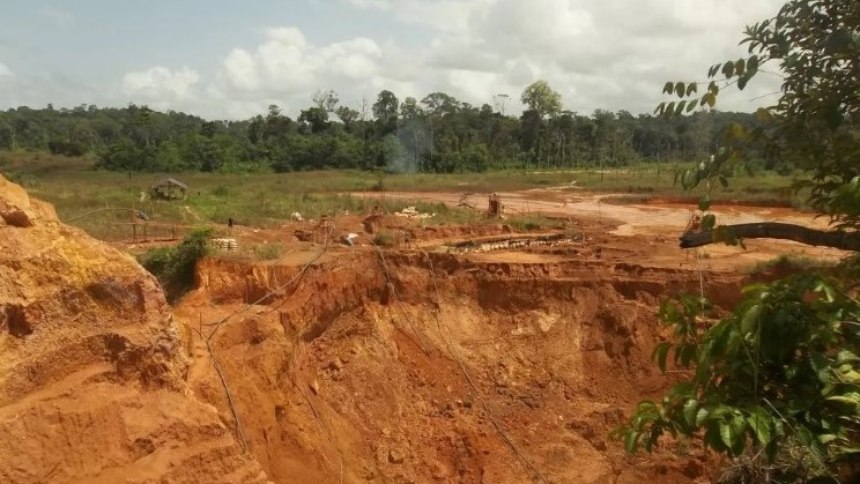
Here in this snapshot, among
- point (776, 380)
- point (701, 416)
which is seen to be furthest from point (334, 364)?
point (701, 416)

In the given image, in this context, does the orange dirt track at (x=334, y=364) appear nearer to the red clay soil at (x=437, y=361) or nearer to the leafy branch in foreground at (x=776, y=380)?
the red clay soil at (x=437, y=361)

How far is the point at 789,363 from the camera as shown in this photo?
8.87ft

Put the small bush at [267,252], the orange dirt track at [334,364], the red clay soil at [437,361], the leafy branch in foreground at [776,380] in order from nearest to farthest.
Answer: the leafy branch in foreground at [776,380] < the orange dirt track at [334,364] < the red clay soil at [437,361] < the small bush at [267,252]

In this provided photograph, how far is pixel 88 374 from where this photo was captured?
5539 mm

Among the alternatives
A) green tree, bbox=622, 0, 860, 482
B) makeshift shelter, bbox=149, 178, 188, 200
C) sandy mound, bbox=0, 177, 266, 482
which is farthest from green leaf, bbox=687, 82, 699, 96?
makeshift shelter, bbox=149, 178, 188, 200

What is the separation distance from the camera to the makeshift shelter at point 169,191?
1117 inches

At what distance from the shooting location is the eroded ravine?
364 inches

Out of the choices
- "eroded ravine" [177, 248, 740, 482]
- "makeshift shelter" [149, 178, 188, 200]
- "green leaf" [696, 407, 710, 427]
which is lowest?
"eroded ravine" [177, 248, 740, 482]

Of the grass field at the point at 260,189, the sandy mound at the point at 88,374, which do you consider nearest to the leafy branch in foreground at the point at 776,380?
the grass field at the point at 260,189

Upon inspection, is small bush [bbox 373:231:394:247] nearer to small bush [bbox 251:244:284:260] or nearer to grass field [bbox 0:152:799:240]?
small bush [bbox 251:244:284:260]

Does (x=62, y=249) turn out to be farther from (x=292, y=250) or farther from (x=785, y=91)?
(x=292, y=250)

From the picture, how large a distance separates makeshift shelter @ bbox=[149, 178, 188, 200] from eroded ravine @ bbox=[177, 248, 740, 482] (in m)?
17.8

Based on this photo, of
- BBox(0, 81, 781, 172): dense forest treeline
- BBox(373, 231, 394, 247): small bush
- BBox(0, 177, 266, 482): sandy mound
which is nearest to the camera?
BBox(0, 177, 266, 482): sandy mound

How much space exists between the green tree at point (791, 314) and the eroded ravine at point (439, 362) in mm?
5520
